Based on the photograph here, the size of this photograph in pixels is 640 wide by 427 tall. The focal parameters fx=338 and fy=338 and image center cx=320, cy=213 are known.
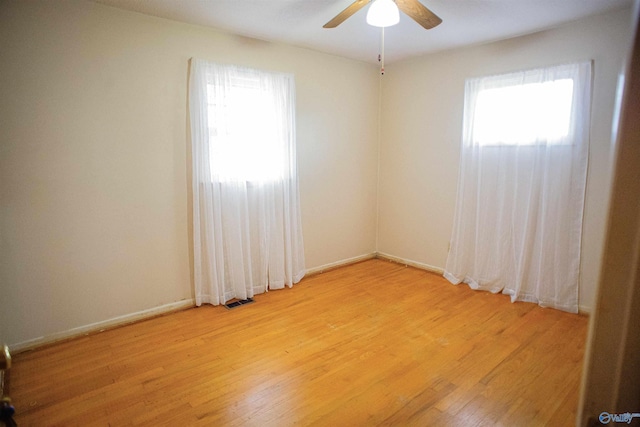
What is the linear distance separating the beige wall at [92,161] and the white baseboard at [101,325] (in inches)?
0.8

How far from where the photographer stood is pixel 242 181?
3277 mm

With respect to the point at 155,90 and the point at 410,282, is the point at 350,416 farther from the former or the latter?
the point at 155,90

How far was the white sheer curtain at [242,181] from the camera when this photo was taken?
9.99 feet

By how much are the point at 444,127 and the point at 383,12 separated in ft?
6.35

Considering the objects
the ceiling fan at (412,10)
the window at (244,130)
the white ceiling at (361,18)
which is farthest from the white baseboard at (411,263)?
the ceiling fan at (412,10)

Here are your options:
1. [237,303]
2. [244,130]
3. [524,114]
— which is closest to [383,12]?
[244,130]

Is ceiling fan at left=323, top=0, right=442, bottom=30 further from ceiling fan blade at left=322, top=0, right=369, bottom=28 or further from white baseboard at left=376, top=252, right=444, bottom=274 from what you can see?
white baseboard at left=376, top=252, right=444, bottom=274

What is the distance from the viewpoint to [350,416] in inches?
72.5

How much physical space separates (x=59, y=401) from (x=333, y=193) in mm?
3115

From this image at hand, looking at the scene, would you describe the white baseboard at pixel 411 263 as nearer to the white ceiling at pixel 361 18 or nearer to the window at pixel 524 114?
the window at pixel 524 114

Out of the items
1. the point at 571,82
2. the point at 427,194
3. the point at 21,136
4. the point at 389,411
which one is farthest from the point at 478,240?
the point at 21,136
